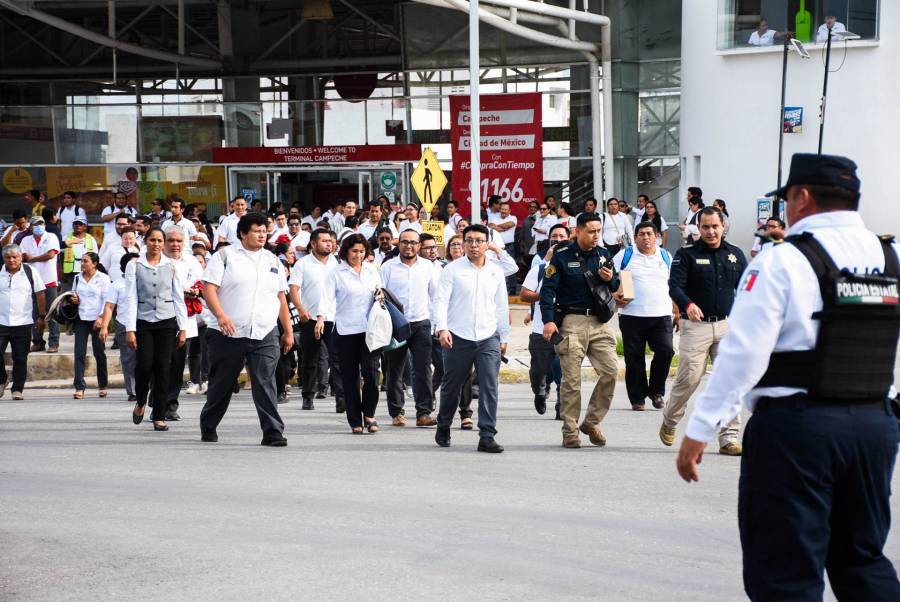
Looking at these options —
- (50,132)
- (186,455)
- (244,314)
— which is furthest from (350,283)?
(50,132)

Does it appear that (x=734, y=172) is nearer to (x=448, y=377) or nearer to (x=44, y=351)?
(x=44, y=351)

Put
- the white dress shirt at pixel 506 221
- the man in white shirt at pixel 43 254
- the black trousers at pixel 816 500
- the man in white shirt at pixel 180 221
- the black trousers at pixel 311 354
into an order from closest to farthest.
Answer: the black trousers at pixel 816 500 → the black trousers at pixel 311 354 → the man in white shirt at pixel 180 221 → the man in white shirt at pixel 43 254 → the white dress shirt at pixel 506 221

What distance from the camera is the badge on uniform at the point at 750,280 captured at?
4.29 meters

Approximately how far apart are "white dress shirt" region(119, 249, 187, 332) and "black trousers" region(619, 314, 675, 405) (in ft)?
15.0

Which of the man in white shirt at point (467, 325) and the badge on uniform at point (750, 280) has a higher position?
the badge on uniform at point (750, 280)

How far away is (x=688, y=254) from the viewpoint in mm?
10422

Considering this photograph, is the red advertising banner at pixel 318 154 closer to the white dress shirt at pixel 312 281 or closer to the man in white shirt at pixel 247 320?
the white dress shirt at pixel 312 281

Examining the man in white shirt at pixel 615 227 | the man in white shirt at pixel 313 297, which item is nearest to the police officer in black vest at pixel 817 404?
the man in white shirt at pixel 313 297

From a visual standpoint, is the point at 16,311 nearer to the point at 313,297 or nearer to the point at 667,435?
the point at 313,297

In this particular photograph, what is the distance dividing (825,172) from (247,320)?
6.96 meters

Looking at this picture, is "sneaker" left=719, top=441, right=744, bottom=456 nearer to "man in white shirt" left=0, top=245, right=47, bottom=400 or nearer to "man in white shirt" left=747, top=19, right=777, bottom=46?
"man in white shirt" left=0, top=245, right=47, bottom=400

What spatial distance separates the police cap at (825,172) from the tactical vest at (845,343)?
0.75ft

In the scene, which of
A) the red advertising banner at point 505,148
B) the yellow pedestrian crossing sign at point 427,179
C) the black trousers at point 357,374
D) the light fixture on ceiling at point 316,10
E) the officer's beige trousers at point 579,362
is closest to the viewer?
the officer's beige trousers at point 579,362

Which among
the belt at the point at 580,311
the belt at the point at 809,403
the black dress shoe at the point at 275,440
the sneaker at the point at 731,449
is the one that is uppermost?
the belt at the point at 809,403
